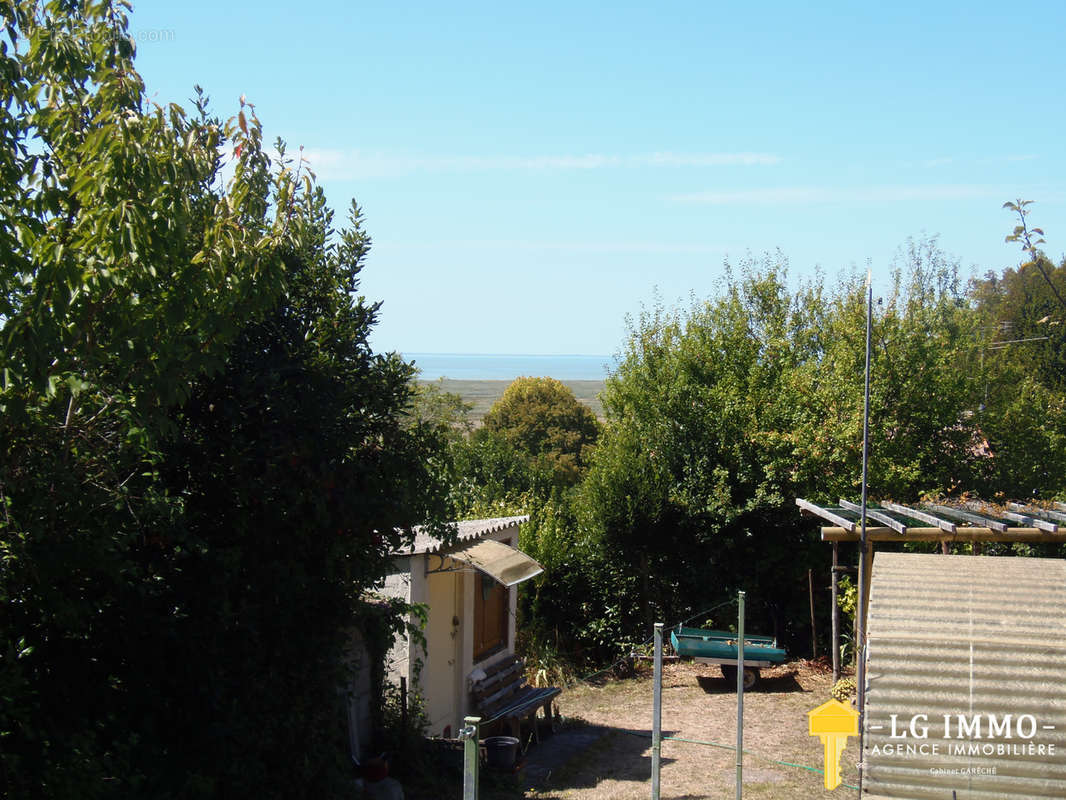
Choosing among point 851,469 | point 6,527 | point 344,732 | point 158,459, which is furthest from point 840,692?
point 6,527

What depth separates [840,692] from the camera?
12.9m

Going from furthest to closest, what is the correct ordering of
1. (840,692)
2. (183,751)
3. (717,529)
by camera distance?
1. (717,529)
2. (840,692)
3. (183,751)

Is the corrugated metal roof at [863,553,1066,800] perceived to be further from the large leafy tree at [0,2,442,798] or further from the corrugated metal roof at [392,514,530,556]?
the corrugated metal roof at [392,514,530,556]

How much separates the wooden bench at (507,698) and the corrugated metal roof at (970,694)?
20.9ft

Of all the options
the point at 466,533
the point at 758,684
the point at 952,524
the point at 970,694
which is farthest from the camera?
the point at 758,684

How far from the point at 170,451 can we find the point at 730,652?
33.7 feet

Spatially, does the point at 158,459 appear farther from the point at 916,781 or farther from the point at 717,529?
the point at 717,529

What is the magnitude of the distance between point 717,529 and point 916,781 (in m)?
11.0

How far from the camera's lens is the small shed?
428 inches

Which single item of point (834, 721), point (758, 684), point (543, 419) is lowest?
point (758, 684)

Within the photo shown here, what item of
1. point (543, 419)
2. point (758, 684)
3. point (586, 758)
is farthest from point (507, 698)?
point (543, 419)

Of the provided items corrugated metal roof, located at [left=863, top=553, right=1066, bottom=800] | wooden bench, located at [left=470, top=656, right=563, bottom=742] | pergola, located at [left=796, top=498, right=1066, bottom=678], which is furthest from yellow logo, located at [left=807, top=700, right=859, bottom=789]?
wooden bench, located at [left=470, top=656, right=563, bottom=742]

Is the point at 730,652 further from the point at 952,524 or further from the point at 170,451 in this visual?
the point at 170,451

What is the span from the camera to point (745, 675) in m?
14.8
